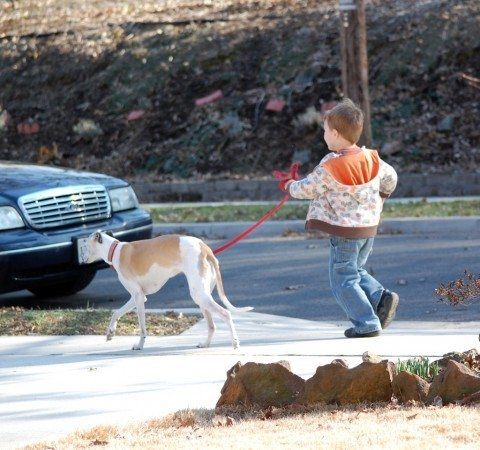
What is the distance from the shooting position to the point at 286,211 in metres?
16.4

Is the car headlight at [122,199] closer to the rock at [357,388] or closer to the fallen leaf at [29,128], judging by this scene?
the rock at [357,388]

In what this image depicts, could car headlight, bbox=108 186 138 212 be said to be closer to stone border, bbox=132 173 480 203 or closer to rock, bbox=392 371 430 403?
rock, bbox=392 371 430 403

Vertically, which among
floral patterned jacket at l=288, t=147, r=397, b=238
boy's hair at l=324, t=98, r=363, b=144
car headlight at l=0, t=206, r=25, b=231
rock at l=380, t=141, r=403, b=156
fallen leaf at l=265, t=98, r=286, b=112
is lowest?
rock at l=380, t=141, r=403, b=156

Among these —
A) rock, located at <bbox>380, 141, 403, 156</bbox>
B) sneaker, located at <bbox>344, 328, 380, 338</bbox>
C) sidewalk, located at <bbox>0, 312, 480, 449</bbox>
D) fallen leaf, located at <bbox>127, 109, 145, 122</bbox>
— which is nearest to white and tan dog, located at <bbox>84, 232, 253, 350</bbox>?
sidewalk, located at <bbox>0, 312, 480, 449</bbox>

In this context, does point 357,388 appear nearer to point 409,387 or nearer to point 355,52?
point 409,387

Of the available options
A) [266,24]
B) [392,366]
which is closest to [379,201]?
[392,366]

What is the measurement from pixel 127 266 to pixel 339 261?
133 cm

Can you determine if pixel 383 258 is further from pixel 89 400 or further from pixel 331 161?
pixel 89 400

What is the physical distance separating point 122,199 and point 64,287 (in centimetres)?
91

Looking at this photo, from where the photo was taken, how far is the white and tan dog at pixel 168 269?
7.68m

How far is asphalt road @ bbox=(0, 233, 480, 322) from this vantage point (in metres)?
9.77

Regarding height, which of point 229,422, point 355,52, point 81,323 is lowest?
point 81,323

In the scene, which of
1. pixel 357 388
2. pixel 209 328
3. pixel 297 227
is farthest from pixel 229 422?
pixel 297 227

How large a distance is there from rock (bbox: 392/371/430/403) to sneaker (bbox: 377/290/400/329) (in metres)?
2.18
